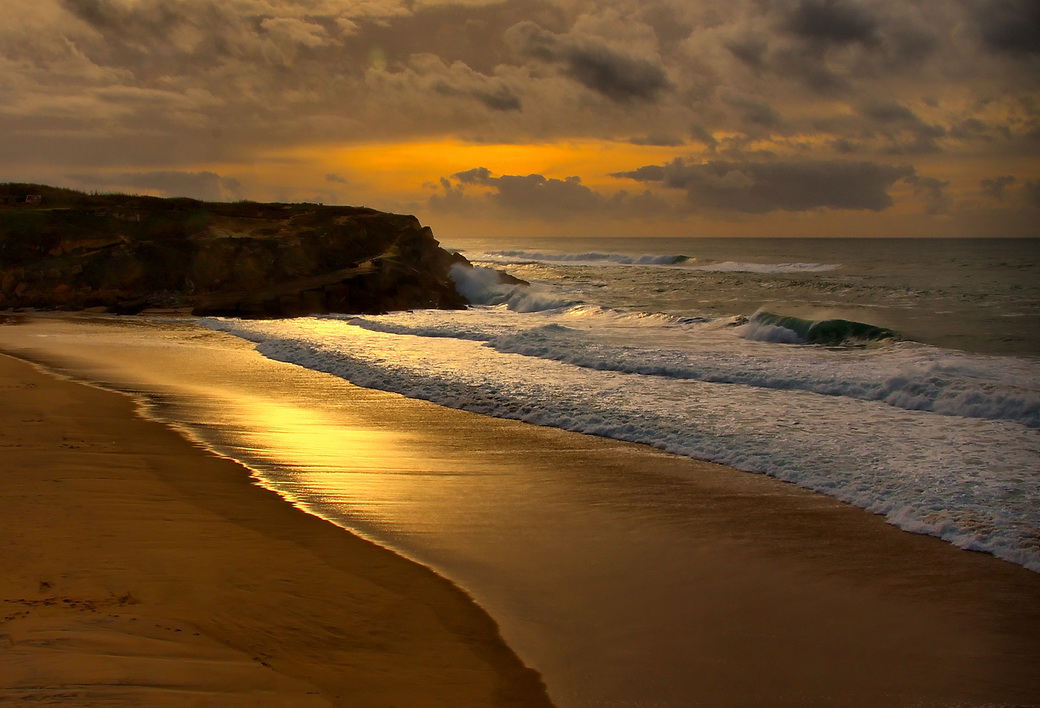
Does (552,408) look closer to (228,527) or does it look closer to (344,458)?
(344,458)

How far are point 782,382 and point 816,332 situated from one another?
27.1 ft

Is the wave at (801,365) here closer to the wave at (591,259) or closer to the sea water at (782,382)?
the sea water at (782,382)

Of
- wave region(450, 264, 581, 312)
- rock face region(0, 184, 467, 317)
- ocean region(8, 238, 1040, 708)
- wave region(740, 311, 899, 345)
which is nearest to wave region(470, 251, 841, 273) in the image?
wave region(450, 264, 581, 312)

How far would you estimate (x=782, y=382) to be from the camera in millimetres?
12961

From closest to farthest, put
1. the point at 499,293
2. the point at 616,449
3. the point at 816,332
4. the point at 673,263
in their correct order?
the point at 616,449, the point at 816,332, the point at 499,293, the point at 673,263

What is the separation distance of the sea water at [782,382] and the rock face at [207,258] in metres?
2.68

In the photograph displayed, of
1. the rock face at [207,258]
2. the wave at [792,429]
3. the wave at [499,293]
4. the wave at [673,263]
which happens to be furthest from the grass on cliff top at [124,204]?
the wave at [673,263]

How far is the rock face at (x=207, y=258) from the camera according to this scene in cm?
2931

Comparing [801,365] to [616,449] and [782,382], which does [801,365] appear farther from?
[616,449]

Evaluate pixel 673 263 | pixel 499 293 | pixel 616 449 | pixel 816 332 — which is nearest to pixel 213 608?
pixel 616 449

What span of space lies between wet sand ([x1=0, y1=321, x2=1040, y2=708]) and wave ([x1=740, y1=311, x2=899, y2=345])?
12.5m

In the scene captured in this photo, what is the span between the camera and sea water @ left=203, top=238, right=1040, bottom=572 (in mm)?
7766

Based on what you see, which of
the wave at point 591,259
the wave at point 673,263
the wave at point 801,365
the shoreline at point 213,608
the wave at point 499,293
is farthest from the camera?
the wave at point 591,259

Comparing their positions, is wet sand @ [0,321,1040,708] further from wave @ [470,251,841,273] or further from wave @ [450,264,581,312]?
wave @ [470,251,841,273]
